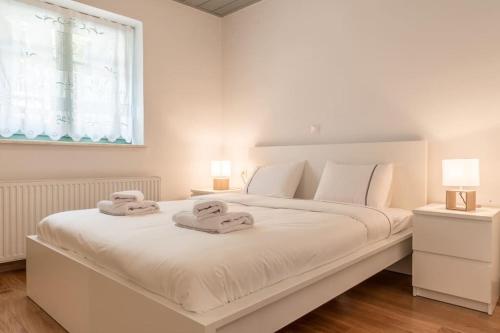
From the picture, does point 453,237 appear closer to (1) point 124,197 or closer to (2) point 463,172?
(2) point 463,172

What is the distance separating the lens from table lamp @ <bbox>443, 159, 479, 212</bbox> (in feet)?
7.31

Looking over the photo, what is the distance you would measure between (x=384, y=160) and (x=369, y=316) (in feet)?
4.22

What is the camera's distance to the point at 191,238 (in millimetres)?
1621

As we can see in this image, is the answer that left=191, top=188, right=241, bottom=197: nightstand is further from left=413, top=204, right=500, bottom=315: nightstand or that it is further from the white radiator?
left=413, top=204, right=500, bottom=315: nightstand

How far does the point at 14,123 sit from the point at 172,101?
4.98 feet

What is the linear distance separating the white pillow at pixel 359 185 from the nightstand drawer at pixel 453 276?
49 centimetres

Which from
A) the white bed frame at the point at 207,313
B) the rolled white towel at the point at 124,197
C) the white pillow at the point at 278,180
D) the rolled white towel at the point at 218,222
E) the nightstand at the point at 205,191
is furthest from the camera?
the nightstand at the point at 205,191

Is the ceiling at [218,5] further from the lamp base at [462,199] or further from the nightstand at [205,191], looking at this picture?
the lamp base at [462,199]

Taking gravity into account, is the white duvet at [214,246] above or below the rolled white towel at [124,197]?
below

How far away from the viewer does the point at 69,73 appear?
327 centimetres

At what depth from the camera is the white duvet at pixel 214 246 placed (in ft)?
4.30

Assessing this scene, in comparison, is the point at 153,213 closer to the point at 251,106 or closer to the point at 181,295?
the point at 181,295

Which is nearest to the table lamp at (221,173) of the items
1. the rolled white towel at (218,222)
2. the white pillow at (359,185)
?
the white pillow at (359,185)

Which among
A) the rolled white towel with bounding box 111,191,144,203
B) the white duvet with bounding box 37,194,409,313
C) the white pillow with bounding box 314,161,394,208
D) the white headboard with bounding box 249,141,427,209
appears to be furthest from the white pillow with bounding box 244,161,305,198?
the rolled white towel with bounding box 111,191,144,203
